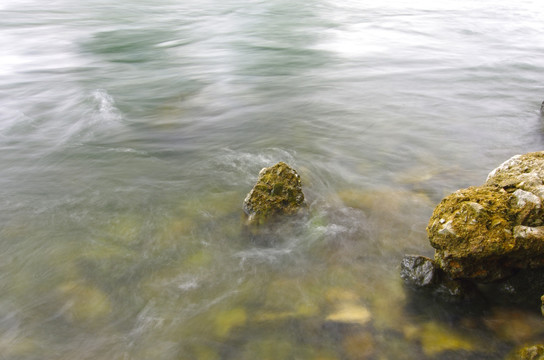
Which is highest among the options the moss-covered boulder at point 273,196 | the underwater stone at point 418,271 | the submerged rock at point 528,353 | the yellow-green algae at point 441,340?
the moss-covered boulder at point 273,196

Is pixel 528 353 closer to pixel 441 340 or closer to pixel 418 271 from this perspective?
pixel 441 340

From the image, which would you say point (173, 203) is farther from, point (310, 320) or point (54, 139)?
point (54, 139)

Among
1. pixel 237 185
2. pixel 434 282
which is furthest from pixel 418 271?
pixel 237 185

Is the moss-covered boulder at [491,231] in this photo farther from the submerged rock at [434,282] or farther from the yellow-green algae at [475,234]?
the submerged rock at [434,282]

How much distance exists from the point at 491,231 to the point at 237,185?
356cm

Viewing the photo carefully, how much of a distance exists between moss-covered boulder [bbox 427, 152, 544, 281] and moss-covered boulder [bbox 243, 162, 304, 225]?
1721mm

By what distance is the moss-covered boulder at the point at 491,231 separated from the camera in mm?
3725

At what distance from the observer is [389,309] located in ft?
13.6

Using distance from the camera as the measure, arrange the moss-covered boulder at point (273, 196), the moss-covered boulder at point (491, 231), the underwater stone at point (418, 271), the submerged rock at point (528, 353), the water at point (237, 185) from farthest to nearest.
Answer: the moss-covered boulder at point (273, 196), the underwater stone at point (418, 271), the water at point (237, 185), the moss-covered boulder at point (491, 231), the submerged rock at point (528, 353)

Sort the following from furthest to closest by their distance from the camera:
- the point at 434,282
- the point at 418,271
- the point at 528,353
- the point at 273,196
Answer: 1. the point at 273,196
2. the point at 418,271
3. the point at 434,282
4. the point at 528,353

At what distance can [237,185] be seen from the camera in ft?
20.7

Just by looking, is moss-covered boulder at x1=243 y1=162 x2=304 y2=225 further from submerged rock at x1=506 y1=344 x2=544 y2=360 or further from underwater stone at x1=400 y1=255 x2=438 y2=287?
submerged rock at x1=506 y1=344 x2=544 y2=360

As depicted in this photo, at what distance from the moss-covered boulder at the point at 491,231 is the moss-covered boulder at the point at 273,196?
5.65ft

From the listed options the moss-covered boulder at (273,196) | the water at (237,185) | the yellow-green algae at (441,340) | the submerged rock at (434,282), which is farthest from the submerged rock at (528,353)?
the moss-covered boulder at (273,196)
